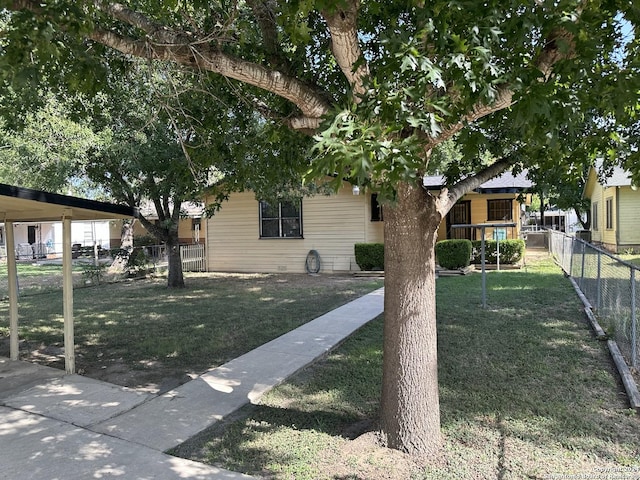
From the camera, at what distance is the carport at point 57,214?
202 inches

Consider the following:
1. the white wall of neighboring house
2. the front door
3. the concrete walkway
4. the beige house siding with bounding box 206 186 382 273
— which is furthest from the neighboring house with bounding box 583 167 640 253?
the white wall of neighboring house

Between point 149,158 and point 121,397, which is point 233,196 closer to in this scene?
point 149,158

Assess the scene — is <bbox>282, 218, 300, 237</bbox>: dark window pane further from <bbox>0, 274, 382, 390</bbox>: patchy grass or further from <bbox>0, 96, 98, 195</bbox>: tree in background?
<bbox>0, 96, 98, 195</bbox>: tree in background

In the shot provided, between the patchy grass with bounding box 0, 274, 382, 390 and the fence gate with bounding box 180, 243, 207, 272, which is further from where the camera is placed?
the fence gate with bounding box 180, 243, 207, 272

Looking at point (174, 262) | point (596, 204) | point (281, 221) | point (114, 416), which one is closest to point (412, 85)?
point (114, 416)

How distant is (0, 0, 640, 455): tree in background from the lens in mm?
2637

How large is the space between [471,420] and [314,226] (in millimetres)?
13067

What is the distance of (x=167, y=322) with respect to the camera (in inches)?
348

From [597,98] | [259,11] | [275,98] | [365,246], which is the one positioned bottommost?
[365,246]

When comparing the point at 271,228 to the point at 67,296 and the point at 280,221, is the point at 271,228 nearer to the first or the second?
the point at 280,221

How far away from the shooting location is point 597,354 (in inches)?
238

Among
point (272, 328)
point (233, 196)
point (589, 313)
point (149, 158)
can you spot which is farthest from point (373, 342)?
point (233, 196)

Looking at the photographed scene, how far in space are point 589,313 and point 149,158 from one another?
9308mm

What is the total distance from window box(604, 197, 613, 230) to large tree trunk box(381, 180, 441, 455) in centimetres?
Answer: 2061
